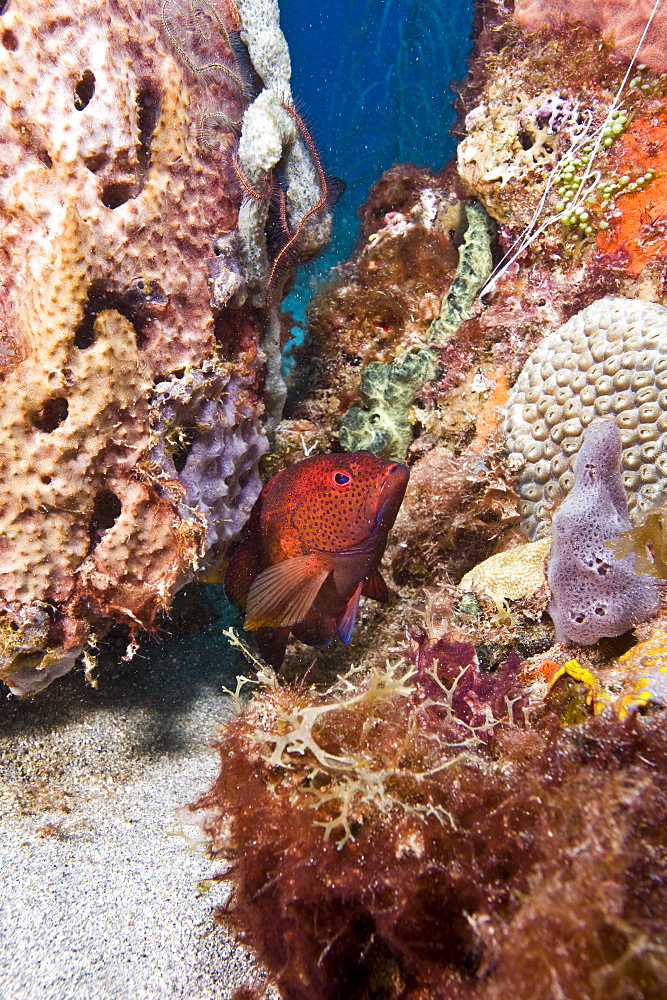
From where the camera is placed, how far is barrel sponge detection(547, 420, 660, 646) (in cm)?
235

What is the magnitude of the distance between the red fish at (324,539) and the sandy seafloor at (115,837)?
104cm

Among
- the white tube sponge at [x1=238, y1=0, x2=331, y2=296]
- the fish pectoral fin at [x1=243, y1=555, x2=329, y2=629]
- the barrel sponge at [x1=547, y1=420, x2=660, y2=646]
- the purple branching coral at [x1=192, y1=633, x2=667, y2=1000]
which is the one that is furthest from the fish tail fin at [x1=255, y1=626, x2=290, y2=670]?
the white tube sponge at [x1=238, y1=0, x2=331, y2=296]

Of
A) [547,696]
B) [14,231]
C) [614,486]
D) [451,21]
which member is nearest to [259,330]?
[14,231]

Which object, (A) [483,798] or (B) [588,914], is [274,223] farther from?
(B) [588,914]

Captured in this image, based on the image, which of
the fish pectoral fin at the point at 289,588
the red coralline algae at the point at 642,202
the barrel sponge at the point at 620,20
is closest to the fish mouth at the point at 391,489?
the fish pectoral fin at the point at 289,588

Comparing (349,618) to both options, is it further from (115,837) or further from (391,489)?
(115,837)

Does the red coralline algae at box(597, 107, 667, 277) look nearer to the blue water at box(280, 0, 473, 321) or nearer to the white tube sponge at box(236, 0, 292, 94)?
the blue water at box(280, 0, 473, 321)

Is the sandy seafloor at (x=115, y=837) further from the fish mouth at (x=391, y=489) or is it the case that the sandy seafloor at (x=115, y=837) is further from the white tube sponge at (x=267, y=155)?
the white tube sponge at (x=267, y=155)

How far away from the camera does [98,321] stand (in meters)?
2.64

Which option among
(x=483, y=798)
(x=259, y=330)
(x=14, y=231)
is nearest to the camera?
(x=483, y=798)

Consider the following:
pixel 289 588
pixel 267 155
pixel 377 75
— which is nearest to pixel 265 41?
pixel 267 155

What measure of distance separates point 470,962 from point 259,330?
10.7ft

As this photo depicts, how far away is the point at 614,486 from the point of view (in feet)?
8.57

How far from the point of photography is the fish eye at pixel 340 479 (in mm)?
2917
